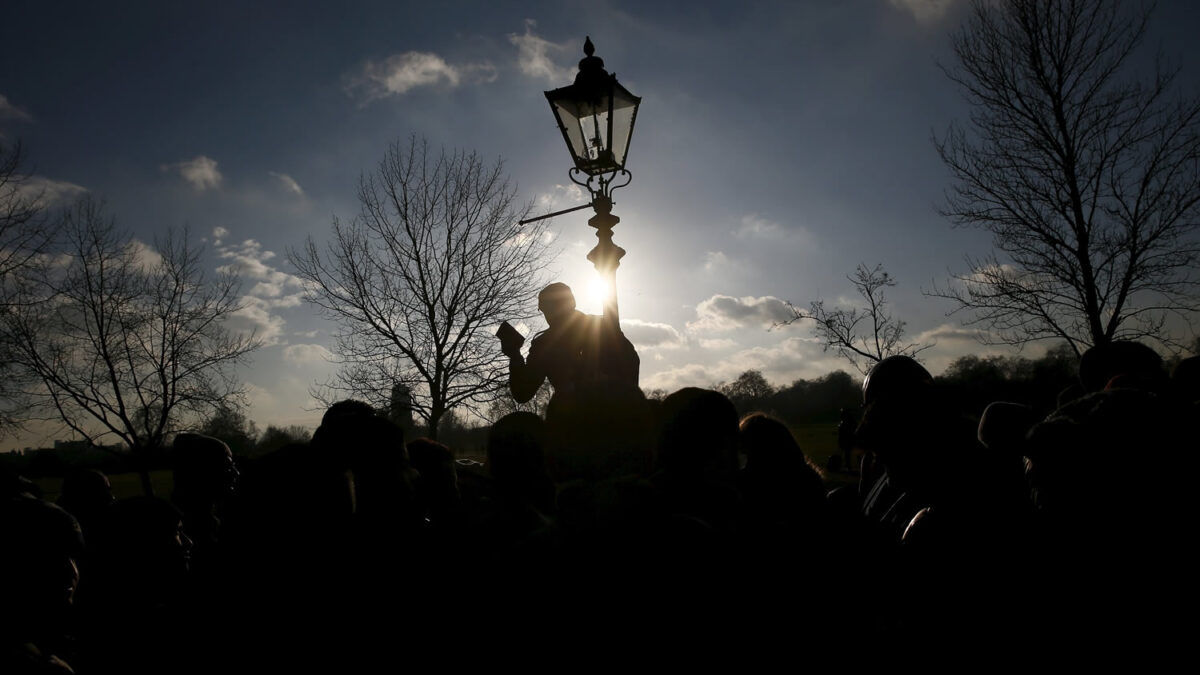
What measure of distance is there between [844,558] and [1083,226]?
10125 mm

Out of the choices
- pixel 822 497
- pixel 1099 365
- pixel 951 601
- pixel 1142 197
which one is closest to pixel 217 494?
pixel 822 497

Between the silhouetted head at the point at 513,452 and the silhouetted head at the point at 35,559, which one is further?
the silhouetted head at the point at 513,452

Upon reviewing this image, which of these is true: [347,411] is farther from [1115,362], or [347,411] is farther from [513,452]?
[1115,362]

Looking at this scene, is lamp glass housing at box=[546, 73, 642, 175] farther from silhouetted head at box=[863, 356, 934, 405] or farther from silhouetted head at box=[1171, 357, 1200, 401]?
silhouetted head at box=[1171, 357, 1200, 401]

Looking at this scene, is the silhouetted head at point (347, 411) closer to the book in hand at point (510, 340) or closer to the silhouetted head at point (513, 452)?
the silhouetted head at point (513, 452)

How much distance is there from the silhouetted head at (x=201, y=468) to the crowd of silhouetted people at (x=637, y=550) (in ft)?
2.53

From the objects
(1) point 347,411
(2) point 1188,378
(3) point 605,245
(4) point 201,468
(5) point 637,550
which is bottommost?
(5) point 637,550

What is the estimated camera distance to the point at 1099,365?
347 cm

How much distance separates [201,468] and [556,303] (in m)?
2.30

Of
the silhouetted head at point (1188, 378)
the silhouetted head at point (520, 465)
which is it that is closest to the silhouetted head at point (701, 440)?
the silhouetted head at point (520, 465)

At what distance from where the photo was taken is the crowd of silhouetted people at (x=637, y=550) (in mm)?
1204

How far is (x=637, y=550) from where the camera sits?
164cm

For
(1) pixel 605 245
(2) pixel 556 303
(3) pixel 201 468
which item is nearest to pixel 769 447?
(2) pixel 556 303

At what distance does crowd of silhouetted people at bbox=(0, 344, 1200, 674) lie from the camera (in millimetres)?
1204
